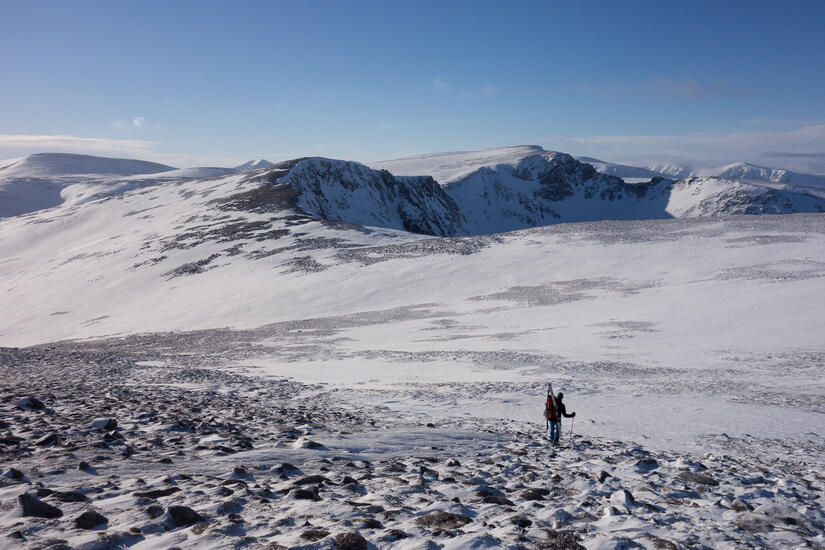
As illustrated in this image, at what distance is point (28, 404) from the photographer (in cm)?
1101

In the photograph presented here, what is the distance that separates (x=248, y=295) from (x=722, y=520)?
4151 cm

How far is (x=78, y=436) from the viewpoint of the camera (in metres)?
8.74

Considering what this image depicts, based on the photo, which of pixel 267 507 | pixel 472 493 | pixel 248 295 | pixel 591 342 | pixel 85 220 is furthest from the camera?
pixel 85 220

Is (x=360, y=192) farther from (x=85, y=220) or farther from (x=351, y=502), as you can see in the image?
(x=351, y=502)

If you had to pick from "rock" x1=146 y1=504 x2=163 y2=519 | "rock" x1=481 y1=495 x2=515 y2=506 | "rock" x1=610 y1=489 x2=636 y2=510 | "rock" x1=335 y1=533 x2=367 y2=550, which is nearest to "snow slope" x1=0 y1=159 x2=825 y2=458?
"rock" x1=610 y1=489 x2=636 y2=510

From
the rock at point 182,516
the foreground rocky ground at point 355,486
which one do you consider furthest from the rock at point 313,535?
the rock at point 182,516

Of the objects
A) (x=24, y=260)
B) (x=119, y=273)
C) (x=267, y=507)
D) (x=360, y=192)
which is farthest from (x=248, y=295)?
(x=360, y=192)

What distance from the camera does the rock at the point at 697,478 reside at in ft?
26.9

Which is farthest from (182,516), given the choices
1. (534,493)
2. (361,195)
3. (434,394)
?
(361,195)

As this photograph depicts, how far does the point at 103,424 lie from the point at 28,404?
9.81 feet

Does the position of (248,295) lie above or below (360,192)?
below

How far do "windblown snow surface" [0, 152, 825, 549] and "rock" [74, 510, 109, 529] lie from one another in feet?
0.14

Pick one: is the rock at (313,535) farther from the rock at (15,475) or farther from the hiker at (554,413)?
the hiker at (554,413)

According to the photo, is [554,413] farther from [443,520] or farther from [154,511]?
[154,511]
